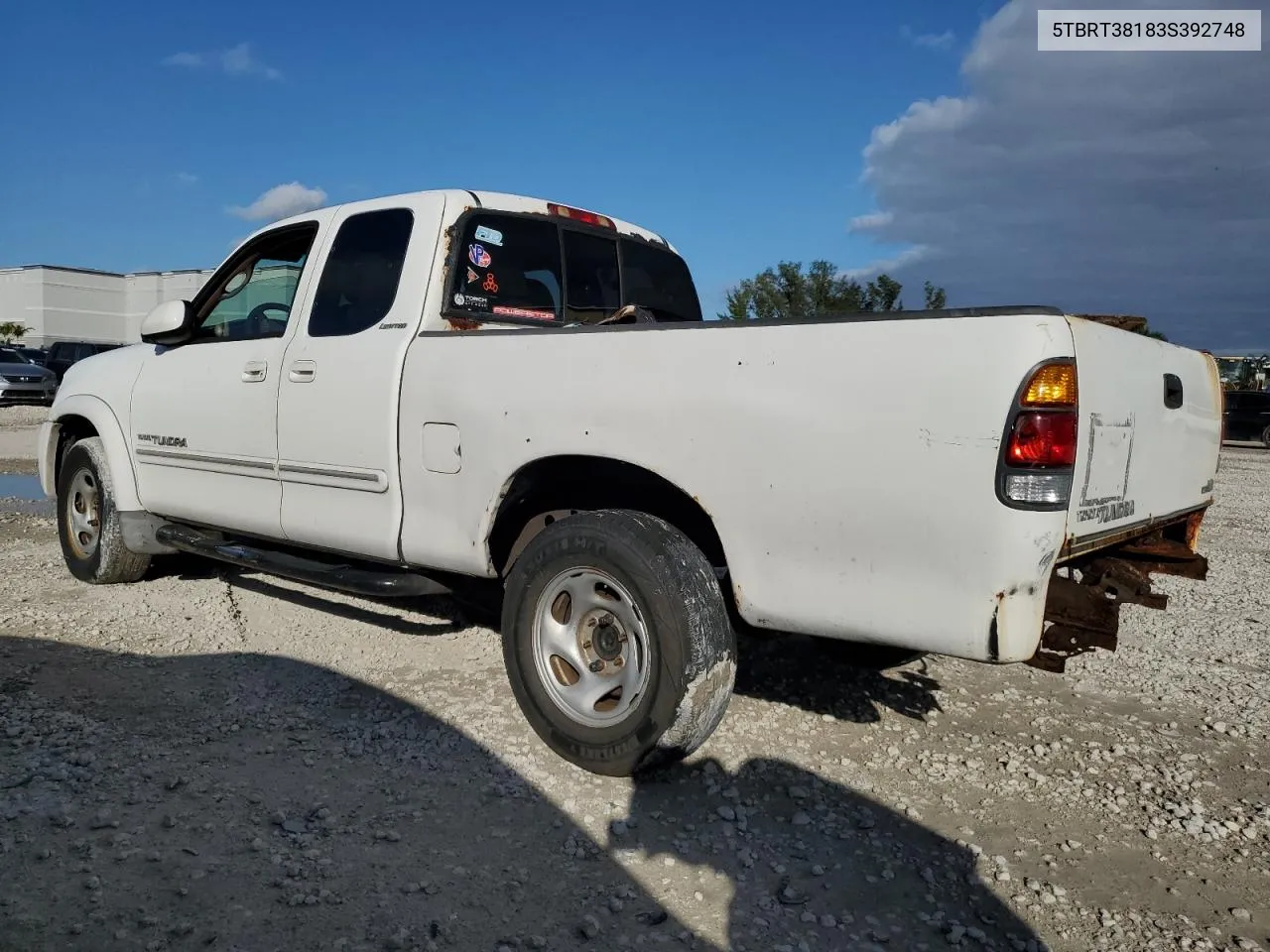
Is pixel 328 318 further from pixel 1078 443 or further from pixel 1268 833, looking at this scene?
pixel 1268 833

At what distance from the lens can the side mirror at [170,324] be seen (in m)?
4.96

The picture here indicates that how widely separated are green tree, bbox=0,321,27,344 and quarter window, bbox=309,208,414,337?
54539 millimetres

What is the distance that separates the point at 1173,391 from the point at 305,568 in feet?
11.7

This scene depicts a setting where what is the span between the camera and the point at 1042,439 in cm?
257

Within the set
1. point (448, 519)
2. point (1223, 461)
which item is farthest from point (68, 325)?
point (448, 519)

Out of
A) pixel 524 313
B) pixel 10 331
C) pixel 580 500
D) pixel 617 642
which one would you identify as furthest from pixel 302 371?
pixel 10 331

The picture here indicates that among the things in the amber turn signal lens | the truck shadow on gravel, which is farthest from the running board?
the amber turn signal lens

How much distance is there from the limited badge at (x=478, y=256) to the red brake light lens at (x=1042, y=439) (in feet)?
8.18

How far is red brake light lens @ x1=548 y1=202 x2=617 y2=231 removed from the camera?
4621mm

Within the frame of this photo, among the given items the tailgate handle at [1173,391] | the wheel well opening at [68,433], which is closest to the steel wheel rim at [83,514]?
the wheel well opening at [68,433]

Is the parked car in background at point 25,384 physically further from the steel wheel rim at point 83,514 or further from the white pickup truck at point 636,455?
the white pickup truck at point 636,455

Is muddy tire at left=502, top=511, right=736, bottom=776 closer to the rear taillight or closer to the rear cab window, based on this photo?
the rear taillight

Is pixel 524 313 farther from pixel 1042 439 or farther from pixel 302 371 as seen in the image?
pixel 1042 439

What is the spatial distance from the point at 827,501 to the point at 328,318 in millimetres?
2585
